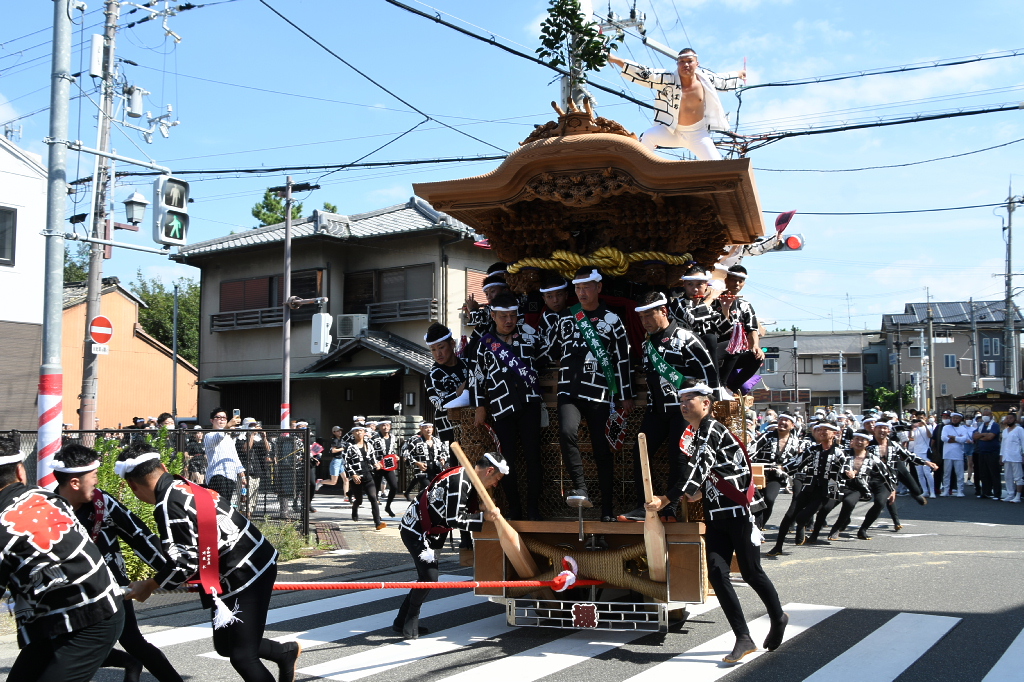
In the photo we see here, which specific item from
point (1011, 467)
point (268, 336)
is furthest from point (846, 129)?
point (268, 336)

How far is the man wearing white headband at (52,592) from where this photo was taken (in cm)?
386

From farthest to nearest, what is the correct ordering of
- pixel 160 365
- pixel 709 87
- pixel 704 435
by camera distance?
pixel 160 365 → pixel 709 87 → pixel 704 435

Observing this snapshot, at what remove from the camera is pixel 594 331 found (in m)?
7.03

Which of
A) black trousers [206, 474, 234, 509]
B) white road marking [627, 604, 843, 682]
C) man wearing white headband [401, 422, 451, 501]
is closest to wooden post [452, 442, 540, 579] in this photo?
white road marking [627, 604, 843, 682]

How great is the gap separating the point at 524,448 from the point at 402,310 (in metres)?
19.2

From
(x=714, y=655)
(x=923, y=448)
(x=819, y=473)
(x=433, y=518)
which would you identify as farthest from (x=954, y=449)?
(x=433, y=518)

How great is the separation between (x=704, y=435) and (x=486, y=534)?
6.53 ft

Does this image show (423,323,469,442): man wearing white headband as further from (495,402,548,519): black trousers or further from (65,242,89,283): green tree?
(65,242,89,283): green tree

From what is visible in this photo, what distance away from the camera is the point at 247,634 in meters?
4.48

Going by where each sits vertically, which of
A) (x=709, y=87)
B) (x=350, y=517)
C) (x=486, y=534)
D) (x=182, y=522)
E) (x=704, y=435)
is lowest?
(x=350, y=517)

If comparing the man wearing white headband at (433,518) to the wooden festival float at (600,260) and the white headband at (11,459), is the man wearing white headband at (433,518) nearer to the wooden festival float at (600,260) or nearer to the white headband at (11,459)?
the wooden festival float at (600,260)

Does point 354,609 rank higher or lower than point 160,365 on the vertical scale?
lower

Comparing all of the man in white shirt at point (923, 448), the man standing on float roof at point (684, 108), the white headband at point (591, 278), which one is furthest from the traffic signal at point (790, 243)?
the man in white shirt at point (923, 448)

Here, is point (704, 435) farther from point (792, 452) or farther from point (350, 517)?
point (350, 517)
